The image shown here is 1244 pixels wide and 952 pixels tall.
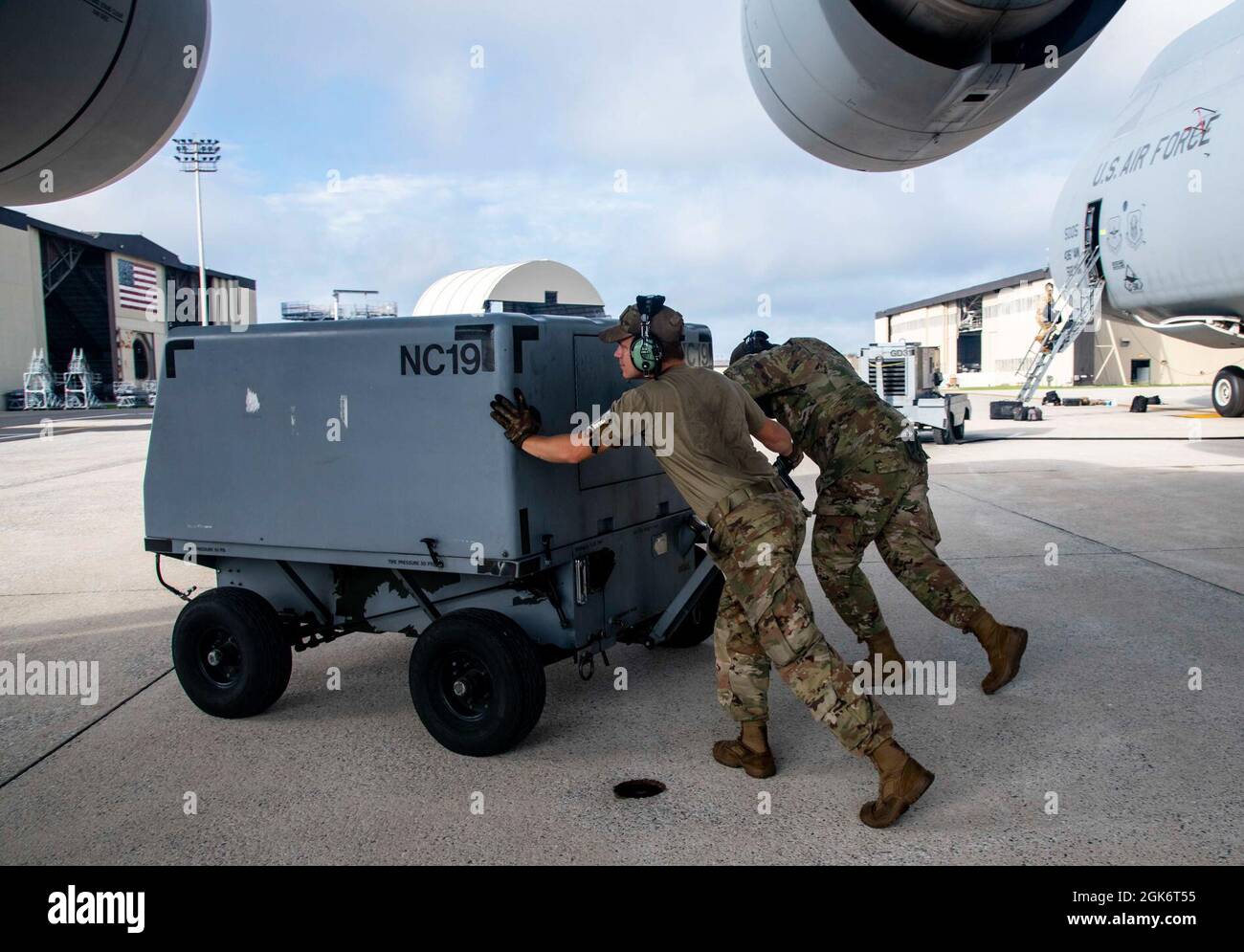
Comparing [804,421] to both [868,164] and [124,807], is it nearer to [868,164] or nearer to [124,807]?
[868,164]

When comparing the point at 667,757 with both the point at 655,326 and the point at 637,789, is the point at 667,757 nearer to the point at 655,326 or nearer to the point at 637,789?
the point at 637,789

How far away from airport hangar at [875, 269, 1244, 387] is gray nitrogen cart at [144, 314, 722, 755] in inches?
1379

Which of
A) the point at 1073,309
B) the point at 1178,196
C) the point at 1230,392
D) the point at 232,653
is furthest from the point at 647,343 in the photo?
the point at 1230,392

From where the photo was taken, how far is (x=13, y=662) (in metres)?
5.62

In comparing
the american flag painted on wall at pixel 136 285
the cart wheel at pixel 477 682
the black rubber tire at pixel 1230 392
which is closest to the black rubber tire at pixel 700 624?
the cart wheel at pixel 477 682

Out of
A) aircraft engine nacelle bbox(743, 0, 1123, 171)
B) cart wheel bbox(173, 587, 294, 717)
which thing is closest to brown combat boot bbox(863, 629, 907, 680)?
aircraft engine nacelle bbox(743, 0, 1123, 171)

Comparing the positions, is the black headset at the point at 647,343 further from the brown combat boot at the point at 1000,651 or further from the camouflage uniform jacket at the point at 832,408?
the brown combat boot at the point at 1000,651

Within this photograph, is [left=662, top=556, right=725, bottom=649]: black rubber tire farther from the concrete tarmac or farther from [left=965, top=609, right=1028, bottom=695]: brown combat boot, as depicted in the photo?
[left=965, top=609, right=1028, bottom=695]: brown combat boot

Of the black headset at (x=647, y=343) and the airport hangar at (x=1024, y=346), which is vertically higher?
the airport hangar at (x=1024, y=346)

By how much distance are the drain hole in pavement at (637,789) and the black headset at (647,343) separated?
1.65m

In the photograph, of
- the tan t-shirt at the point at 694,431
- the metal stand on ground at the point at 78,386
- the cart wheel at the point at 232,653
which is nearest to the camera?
the tan t-shirt at the point at 694,431

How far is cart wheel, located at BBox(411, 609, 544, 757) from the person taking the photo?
380cm

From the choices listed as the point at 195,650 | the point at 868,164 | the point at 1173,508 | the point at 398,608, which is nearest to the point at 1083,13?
the point at 868,164

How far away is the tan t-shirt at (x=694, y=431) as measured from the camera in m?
3.53
